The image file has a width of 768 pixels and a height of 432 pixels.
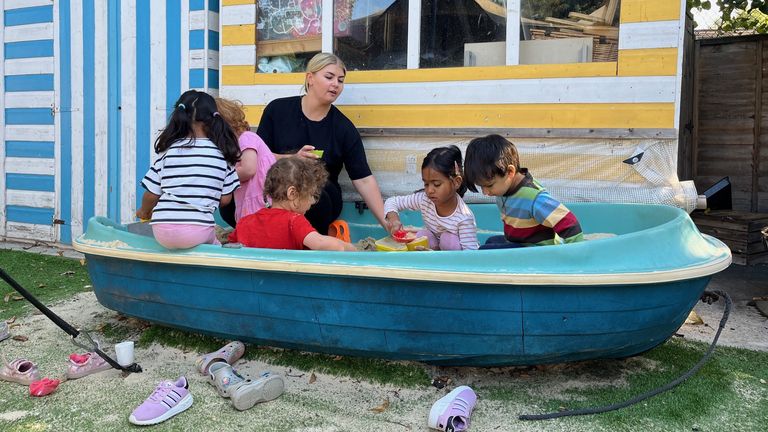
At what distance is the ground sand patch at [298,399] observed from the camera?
2391 millimetres

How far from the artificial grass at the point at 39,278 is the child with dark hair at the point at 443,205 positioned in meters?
2.30

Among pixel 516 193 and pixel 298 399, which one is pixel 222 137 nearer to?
pixel 298 399

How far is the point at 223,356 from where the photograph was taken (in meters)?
2.89

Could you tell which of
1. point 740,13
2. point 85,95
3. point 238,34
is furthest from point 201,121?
point 740,13

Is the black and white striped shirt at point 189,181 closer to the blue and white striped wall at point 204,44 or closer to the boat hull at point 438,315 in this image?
the boat hull at point 438,315

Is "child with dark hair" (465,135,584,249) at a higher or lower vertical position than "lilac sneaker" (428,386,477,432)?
higher

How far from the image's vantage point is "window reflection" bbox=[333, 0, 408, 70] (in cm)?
435

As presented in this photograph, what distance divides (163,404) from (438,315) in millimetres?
1103

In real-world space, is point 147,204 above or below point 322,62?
below

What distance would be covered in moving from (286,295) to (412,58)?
7.20 ft

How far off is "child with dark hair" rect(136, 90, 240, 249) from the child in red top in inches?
8.9

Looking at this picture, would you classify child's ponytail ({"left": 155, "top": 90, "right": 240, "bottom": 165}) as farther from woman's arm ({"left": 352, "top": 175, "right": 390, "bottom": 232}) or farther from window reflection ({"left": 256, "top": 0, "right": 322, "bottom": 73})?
window reflection ({"left": 256, "top": 0, "right": 322, "bottom": 73})

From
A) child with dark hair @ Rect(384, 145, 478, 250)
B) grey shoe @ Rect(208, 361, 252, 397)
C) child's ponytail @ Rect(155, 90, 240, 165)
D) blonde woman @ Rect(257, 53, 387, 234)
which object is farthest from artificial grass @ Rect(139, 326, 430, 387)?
blonde woman @ Rect(257, 53, 387, 234)

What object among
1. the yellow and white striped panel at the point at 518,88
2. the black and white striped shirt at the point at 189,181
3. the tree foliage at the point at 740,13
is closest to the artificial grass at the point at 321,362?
the black and white striped shirt at the point at 189,181
